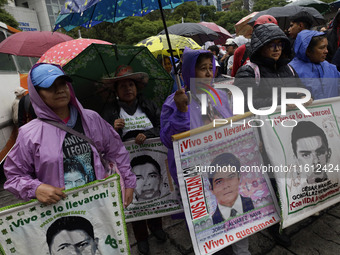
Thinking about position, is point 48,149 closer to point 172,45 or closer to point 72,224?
point 72,224

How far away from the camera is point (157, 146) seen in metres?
2.74

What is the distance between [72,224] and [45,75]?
0.99 m

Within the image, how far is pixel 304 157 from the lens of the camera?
2291 millimetres

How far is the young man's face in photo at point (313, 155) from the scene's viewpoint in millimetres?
2291

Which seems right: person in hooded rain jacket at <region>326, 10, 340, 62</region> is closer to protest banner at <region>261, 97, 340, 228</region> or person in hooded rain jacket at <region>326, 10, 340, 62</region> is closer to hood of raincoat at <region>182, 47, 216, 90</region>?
protest banner at <region>261, 97, 340, 228</region>

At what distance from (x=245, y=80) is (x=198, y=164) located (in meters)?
1.02

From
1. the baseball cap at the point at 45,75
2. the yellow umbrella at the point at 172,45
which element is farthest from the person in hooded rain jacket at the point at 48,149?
the yellow umbrella at the point at 172,45

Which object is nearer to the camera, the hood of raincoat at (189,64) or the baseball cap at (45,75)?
the baseball cap at (45,75)

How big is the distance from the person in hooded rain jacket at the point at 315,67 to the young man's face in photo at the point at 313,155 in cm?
62

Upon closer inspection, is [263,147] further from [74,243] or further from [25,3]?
[25,3]

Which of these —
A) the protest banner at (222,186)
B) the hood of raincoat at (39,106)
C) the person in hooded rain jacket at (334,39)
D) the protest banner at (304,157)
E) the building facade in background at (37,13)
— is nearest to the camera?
the hood of raincoat at (39,106)

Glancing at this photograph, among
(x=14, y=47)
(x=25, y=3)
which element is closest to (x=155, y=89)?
(x=14, y=47)

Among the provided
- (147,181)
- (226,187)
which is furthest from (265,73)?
(147,181)

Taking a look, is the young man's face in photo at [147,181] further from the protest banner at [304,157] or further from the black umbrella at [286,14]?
the black umbrella at [286,14]
